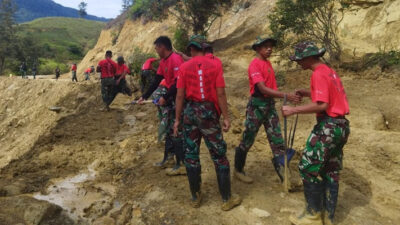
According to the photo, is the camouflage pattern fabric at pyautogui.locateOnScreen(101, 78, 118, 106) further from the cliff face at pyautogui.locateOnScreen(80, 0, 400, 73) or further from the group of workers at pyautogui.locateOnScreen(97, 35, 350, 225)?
the cliff face at pyautogui.locateOnScreen(80, 0, 400, 73)

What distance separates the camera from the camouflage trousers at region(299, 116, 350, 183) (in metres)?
2.82

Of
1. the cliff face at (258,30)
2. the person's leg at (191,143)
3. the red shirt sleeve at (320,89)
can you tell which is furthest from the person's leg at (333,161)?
the cliff face at (258,30)

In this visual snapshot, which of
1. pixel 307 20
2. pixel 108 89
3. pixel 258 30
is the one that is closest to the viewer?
pixel 108 89

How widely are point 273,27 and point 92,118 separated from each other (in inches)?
273

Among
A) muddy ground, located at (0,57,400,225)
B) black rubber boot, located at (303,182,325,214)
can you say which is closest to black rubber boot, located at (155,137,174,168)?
muddy ground, located at (0,57,400,225)

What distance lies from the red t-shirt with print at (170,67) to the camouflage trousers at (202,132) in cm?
93

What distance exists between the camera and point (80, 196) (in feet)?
13.8

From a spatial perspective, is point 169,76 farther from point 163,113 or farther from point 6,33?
point 6,33

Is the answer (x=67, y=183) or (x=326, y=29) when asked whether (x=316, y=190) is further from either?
(x=326, y=29)

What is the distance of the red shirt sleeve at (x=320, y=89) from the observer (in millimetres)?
2680

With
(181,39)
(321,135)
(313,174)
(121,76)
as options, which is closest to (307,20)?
(121,76)

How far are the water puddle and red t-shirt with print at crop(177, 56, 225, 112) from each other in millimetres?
1923

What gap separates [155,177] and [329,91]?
2.90 meters

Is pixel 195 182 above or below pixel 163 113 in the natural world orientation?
below
